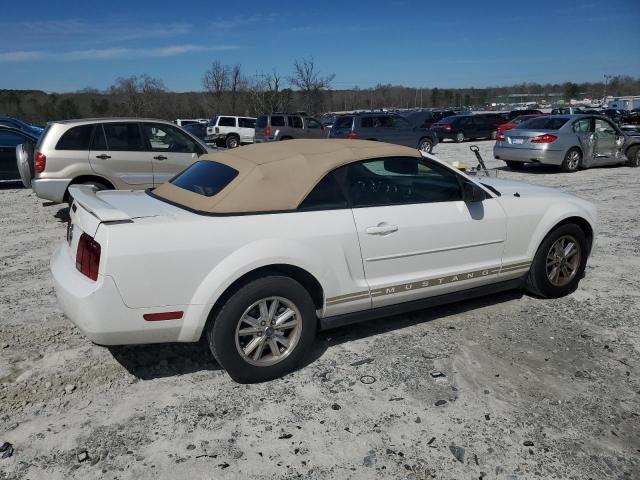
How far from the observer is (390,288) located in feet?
12.7

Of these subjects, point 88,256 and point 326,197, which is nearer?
point 88,256

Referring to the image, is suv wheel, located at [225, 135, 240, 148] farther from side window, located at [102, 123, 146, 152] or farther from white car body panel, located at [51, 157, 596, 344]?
white car body panel, located at [51, 157, 596, 344]

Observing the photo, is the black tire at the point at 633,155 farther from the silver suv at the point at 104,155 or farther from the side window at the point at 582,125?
the silver suv at the point at 104,155

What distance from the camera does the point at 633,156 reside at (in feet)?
49.4

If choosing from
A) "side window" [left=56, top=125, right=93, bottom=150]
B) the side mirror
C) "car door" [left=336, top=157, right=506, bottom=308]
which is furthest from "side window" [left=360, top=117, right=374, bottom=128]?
the side mirror

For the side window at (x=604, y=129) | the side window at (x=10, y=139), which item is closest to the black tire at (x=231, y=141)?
the side window at (x=10, y=139)

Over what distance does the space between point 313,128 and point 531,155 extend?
12.8 metres

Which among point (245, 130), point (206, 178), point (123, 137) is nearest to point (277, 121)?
point (245, 130)

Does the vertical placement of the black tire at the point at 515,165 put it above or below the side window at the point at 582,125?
below

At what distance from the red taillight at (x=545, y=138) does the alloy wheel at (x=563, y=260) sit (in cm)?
972

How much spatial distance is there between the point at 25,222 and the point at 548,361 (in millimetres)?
8070

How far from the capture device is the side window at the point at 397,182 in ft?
12.6

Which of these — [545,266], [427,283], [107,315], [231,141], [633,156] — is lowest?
[231,141]

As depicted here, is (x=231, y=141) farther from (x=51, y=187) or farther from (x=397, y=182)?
(x=397, y=182)
